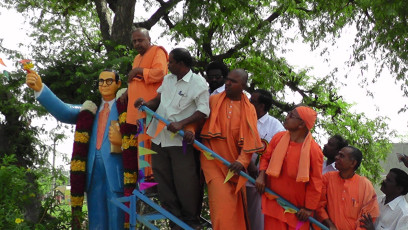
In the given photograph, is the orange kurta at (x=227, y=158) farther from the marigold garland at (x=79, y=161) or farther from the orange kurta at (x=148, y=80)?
the marigold garland at (x=79, y=161)

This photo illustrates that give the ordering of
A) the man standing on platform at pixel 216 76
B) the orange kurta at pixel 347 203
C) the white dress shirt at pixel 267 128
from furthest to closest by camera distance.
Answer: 1. the man standing on platform at pixel 216 76
2. the white dress shirt at pixel 267 128
3. the orange kurta at pixel 347 203

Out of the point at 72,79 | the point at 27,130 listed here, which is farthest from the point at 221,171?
the point at 27,130

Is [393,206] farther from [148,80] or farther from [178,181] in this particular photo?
[148,80]

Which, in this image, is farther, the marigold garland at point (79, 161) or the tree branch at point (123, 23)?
the tree branch at point (123, 23)

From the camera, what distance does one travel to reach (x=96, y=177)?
21.2 ft

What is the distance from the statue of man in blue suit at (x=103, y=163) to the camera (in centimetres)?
633

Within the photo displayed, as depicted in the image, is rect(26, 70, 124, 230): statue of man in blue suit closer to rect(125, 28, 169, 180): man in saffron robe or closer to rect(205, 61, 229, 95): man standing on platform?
rect(125, 28, 169, 180): man in saffron robe

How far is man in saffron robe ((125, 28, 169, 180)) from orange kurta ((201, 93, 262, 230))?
2.54ft

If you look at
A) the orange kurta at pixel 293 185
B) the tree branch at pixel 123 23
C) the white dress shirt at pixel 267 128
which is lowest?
the orange kurta at pixel 293 185

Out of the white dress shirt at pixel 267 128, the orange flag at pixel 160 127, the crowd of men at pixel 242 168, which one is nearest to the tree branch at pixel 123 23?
the white dress shirt at pixel 267 128

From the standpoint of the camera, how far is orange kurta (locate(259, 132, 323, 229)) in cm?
503

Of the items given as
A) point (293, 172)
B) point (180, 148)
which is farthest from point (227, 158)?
point (293, 172)

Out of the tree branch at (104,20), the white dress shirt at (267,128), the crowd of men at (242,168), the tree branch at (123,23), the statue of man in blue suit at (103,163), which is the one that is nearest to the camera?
the crowd of men at (242,168)

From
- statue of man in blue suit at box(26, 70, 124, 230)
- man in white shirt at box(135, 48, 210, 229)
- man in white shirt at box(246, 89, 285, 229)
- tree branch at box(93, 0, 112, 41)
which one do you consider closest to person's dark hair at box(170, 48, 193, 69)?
man in white shirt at box(135, 48, 210, 229)
